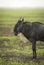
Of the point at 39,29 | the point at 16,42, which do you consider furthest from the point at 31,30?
the point at 16,42

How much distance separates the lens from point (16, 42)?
167 cm

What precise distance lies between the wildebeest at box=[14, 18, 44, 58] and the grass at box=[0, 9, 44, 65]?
4cm

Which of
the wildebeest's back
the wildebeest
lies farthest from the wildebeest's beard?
the wildebeest's back

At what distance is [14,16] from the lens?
1.72m

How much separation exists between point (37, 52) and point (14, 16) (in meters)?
0.44

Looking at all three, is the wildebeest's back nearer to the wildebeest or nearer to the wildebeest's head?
the wildebeest

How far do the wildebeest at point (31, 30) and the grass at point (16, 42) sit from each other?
40mm

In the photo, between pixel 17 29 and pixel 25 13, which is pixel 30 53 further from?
pixel 25 13

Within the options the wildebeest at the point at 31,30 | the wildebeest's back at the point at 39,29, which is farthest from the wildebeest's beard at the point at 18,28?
the wildebeest's back at the point at 39,29

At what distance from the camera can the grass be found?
162 cm

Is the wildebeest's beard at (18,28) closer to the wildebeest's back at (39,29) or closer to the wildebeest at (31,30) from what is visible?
the wildebeest at (31,30)

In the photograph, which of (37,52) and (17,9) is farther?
(17,9)

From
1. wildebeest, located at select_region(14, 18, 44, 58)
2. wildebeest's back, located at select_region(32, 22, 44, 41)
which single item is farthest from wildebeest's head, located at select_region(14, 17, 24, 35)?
wildebeest's back, located at select_region(32, 22, 44, 41)
